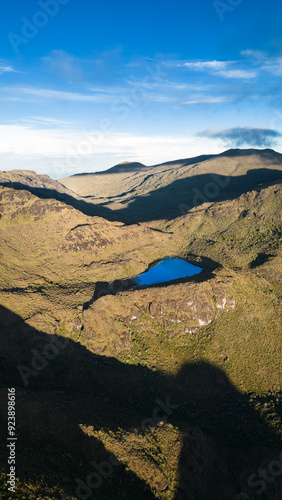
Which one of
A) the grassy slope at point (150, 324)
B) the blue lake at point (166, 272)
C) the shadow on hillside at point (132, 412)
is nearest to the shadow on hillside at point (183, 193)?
the grassy slope at point (150, 324)

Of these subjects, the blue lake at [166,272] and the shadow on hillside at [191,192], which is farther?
the shadow on hillside at [191,192]

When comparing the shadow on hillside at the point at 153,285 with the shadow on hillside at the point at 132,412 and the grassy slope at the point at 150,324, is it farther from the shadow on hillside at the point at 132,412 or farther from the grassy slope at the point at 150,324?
the shadow on hillside at the point at 132,412

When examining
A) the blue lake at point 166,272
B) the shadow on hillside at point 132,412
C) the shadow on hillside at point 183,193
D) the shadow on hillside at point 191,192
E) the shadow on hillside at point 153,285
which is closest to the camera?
the shadow on hillside at point 132,412

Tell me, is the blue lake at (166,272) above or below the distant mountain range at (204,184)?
below

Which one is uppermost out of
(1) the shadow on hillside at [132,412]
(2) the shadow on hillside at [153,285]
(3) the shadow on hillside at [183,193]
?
(3) the shadow on hillside at [183,193]

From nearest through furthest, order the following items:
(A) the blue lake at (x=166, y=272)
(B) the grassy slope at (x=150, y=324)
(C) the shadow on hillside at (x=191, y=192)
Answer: (B) the grassy slope at (x=150, y=324), (A) the blue lake at (x=166, y=272), (C) the shadow on hillside at (x=191, y=192)

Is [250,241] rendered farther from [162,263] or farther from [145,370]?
[145,370]

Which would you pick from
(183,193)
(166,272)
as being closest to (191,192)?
(183,193)

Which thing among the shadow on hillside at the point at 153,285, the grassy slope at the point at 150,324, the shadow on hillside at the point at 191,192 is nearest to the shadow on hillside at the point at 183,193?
the shadow on hillside at the point at 191,192
